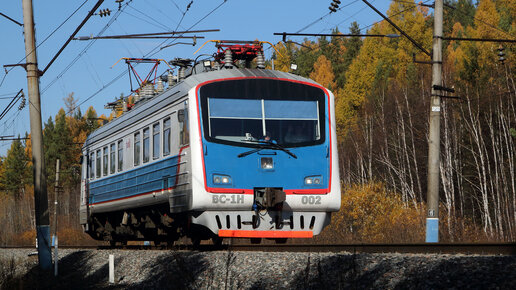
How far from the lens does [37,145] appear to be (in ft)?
55.0

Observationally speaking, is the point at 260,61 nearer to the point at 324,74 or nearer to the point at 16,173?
the point at 324,74

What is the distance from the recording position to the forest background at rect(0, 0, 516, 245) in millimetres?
31391

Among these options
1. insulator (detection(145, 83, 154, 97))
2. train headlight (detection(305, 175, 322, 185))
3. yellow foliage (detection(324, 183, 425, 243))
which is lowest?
yellow foliage (detection(324, 183, 425, 243))

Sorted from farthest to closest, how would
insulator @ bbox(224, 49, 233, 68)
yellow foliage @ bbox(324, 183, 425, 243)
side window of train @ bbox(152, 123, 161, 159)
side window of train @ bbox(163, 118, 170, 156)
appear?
yellow foliage @ bbox(324, 183, 425, 243)
side window of train @ bbox(152, 123, 161, 159)
insulator @ bbox(224, 49, 233, 68)
side window of train @ bbox(163, 118, 170, 156)

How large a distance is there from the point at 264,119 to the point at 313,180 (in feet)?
4.42

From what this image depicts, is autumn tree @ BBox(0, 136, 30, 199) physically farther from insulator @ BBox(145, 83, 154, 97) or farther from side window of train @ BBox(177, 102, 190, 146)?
side window of train @ BBox(177, 102, 190, 146)

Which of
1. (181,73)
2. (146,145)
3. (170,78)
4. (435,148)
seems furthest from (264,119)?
(170,78)

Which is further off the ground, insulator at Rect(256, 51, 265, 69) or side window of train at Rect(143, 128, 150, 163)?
insulator at Rect(256, 51, 265, 69)

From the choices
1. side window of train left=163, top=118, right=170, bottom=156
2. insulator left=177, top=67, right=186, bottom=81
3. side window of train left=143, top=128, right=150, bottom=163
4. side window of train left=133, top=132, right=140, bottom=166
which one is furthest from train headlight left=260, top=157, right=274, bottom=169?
insulator left=177, top=67, right=186, bottom=81

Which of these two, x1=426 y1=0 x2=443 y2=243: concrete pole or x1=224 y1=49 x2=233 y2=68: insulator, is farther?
x1=224 y1=49 x2=233 y2=68: insulator

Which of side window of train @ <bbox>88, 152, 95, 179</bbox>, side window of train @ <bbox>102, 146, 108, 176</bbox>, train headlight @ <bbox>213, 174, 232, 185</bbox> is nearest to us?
train headlight @ <bbox>213, 174, 232, 185</bbox>

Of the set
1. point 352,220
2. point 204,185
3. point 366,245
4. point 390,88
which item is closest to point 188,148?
point 204,185

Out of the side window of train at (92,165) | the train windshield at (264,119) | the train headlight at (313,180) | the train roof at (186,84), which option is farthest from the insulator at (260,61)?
the side window of train at (92,165)

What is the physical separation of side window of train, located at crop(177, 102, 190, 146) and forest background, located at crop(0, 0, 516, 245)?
193 centimetres
